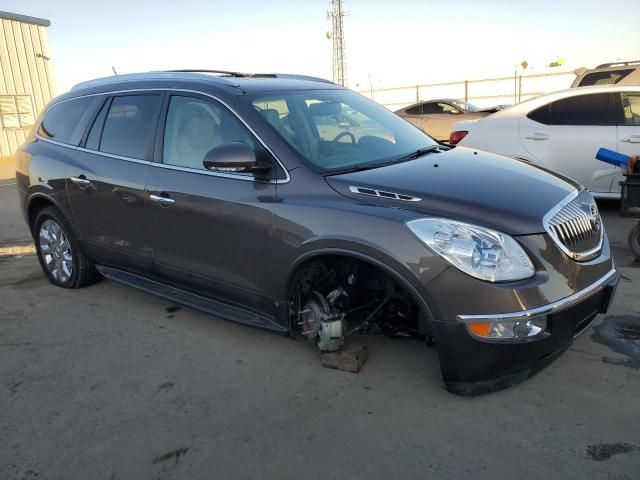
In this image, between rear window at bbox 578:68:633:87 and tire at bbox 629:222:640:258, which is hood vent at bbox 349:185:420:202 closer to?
tire at bbox 629:222:640:258

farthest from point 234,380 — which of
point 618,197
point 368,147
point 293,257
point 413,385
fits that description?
point 618,197

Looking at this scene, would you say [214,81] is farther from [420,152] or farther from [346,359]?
[346,359]

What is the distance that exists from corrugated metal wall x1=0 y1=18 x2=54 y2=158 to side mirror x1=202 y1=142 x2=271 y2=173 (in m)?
19.1

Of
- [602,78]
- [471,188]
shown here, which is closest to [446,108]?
[602,78]

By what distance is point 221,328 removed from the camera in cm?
405

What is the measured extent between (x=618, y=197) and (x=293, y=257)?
503 centimetres

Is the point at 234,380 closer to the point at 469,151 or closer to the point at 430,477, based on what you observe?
the point at 430,477

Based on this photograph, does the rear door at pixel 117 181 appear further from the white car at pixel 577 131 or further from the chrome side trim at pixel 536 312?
the white car at pixel 577 131

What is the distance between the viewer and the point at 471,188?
2967 mm

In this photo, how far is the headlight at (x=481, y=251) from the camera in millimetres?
2635

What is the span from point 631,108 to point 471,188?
476 cm

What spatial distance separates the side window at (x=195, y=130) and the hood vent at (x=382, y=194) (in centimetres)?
88

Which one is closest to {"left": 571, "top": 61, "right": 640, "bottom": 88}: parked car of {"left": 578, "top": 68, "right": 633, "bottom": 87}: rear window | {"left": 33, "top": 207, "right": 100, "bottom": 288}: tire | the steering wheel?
{"left": 578, "top": 68, "right": 633, "bottom": 87}: rear window

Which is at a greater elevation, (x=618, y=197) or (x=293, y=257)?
(x=293, y=257)
